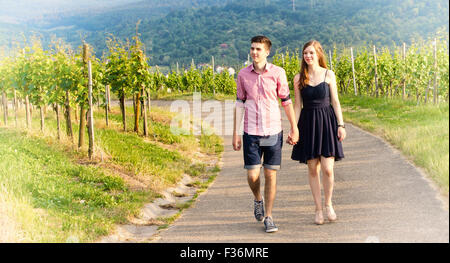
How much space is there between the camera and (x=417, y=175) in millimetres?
3840

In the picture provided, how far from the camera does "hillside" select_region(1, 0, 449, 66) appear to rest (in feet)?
18.5

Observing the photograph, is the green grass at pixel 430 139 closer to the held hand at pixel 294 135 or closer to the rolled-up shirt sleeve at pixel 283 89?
the held hand at pixel 294 135

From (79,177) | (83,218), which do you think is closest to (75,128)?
(79,177)

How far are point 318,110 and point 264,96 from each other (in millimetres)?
581

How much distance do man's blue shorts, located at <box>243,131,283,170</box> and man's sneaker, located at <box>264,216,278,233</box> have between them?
1.83 feet

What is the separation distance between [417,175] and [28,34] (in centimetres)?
1181

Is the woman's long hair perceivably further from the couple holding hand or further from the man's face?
the man's face

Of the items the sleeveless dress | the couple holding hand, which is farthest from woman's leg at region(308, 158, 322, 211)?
the sleeveless dress

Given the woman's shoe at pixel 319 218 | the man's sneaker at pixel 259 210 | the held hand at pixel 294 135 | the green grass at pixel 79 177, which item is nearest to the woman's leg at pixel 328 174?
the woman's shoe at pixel 319 218

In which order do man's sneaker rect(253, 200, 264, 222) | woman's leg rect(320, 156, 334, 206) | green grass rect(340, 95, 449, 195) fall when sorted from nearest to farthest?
green grass rect(340, 95, 449, 195) < woman's leg rect(320, 156, 334, 206) < man's sneaker rect(253, 200, 264, 222)

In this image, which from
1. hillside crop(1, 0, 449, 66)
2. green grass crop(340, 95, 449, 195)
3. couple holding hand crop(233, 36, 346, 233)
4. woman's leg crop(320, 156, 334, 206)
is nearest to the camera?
green grass crop(340, 95, 449, 195)

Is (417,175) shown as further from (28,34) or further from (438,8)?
(28,34)
